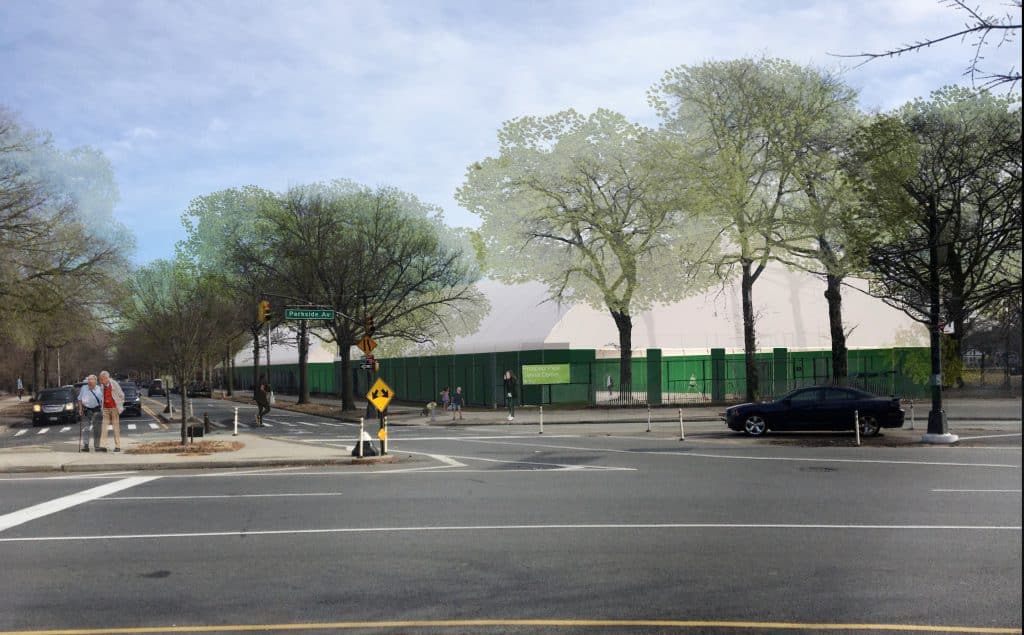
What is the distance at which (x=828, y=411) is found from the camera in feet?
83.0

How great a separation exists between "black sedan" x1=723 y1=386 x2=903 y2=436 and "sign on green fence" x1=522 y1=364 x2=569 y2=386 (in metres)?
18.3

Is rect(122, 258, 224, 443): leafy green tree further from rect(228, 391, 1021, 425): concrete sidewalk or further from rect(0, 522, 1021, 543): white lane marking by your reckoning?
rect(0, 522, 1021, 543): white lane marking

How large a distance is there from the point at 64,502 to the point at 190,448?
28.4ft

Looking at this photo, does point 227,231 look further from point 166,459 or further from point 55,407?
point 166,459

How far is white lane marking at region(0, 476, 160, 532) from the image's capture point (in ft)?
39.2

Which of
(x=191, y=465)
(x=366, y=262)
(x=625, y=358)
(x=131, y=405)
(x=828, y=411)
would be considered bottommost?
(x=191, y=465)

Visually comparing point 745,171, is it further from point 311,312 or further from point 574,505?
point 574,505

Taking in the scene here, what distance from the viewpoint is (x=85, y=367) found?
130625 millimetres

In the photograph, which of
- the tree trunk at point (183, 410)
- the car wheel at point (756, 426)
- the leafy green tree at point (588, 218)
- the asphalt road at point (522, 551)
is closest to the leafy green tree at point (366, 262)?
the leafy green tree at point (588, 218)

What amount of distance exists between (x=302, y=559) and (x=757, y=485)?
8.31 m

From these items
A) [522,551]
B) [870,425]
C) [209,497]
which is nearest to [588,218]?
[870,425]

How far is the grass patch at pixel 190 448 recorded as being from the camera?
71.8ft

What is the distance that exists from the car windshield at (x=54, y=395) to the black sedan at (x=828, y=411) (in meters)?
29.3

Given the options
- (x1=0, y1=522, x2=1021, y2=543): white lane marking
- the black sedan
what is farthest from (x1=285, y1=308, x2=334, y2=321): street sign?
(x1=0, y1=522, x2=1021, y2=543): white lane marking
